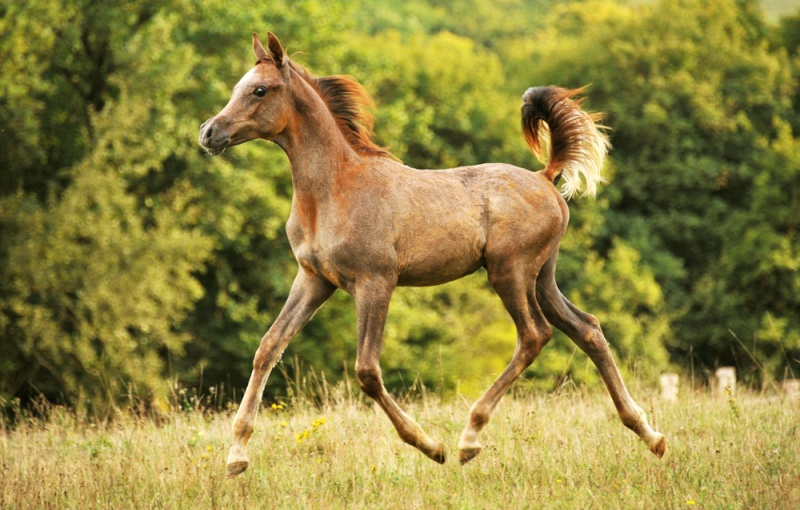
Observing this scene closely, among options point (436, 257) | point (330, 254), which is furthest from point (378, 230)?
point (436, 257)

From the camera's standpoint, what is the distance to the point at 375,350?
6.24 meters

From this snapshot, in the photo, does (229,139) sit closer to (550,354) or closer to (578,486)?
(578,486)

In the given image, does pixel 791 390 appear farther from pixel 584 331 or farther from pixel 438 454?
pixel 438 454

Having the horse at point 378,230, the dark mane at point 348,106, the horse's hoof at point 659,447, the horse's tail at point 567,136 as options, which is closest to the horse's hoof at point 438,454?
the horse at point 378,230

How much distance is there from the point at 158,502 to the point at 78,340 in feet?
47.0

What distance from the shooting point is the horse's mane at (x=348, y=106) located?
674 cm

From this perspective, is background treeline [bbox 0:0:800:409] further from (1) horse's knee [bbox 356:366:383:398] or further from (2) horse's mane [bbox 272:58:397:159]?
→ (2) horse's mane [bbox 272:58:397:159]

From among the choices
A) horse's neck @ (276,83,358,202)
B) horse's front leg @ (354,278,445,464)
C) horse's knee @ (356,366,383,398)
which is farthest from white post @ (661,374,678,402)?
horse's neck @ (276,83,358,202)

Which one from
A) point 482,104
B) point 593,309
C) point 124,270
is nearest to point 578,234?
point 593,309

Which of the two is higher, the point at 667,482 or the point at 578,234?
the point at 667,482

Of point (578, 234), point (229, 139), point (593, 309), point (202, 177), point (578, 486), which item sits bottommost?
point (593, 309)

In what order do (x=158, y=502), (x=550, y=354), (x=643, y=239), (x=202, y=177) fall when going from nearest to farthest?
(x=158, y=502), (x=202, y=177), (x=550, y=354), (x=643, y=239)

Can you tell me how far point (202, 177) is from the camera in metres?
23.0

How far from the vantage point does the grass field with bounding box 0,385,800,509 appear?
230 inches
